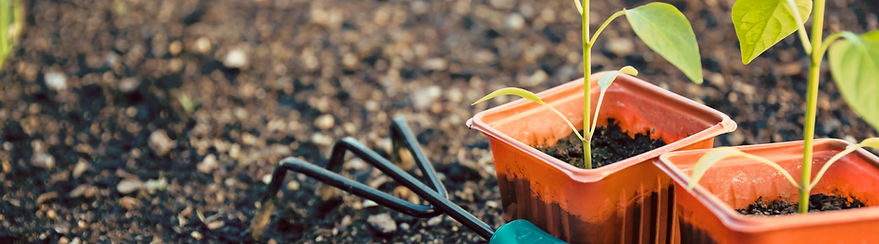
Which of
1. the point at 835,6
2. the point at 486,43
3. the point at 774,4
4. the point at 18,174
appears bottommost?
the point at 18,174

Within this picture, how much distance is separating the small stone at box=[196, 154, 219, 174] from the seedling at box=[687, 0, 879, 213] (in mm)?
1189

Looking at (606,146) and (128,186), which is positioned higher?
(606,146)

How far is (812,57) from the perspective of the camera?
0.71 metres

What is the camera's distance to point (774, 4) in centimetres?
82

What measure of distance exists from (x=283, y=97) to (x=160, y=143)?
0.40 m

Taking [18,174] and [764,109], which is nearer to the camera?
[18,174]

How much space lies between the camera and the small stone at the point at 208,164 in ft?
5.29

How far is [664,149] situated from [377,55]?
1442mm

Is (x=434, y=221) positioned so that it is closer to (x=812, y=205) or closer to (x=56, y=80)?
(x=812, y=205)

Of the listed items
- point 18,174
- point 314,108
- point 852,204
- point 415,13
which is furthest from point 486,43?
point 852,204

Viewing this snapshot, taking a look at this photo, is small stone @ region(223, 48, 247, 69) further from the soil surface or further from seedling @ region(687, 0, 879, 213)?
seedling @ region(687, 0, 879, 213)

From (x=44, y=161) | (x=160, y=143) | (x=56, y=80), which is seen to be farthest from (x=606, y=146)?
(x=56, y=80)

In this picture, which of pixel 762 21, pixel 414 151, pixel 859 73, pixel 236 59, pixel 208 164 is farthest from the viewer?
pixel 236 59

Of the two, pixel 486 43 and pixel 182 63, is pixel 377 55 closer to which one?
pixel 486 43
